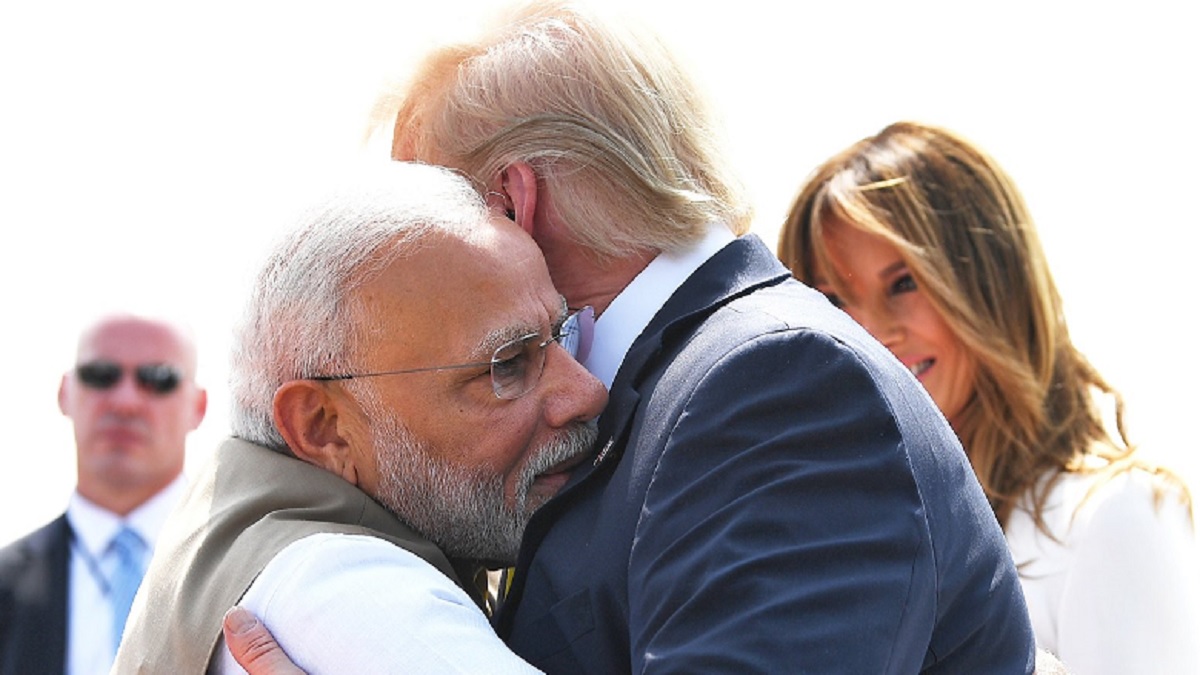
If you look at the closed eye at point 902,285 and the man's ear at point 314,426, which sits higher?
the man's ear at point 314,426

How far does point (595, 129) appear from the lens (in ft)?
8.50

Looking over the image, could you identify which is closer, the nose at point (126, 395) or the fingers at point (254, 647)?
the fingers at point (254, 647)

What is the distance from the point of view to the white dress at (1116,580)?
3.86 meters

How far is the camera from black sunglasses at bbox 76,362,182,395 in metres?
5.57

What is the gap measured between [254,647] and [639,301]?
85 cm

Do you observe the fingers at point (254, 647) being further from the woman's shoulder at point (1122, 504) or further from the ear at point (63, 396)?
the ear at point (63, 396)

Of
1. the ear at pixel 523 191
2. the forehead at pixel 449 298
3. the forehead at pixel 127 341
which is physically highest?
the ear at pixel 523 191

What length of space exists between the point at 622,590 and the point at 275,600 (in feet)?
1.57

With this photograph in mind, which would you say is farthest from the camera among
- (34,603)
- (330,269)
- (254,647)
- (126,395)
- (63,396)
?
(63,396)

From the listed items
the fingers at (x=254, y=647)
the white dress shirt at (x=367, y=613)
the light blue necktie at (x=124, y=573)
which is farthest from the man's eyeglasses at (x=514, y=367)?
the light blue necktie at (x=124, y=573)

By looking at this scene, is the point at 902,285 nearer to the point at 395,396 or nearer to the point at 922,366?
the point at 922,366

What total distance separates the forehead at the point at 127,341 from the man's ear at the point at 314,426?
130 inches

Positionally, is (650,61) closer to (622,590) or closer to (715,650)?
(622,590)

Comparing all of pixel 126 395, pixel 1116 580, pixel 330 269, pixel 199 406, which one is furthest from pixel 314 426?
pixel 199 406
